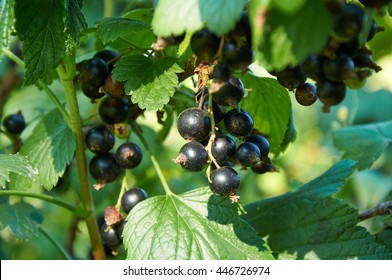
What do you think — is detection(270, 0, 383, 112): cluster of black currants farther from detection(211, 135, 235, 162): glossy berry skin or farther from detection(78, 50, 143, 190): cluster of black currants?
detection(78, 50, 143, 190): cluster of black currants

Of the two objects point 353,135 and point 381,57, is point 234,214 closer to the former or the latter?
point 353,135

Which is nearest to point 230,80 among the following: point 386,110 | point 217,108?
point 217,108

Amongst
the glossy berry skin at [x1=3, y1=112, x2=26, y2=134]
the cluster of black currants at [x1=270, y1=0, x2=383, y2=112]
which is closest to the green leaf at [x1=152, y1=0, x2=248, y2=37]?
the cluster of black currants at [x1=270, y1=0, x2=383, y2=112]

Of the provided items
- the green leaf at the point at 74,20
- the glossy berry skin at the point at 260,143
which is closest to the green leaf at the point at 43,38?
the green leaf at the point at 74,20

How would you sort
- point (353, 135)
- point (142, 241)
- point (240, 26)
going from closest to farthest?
point (240, 26), point (142, 241), point (353, 135)

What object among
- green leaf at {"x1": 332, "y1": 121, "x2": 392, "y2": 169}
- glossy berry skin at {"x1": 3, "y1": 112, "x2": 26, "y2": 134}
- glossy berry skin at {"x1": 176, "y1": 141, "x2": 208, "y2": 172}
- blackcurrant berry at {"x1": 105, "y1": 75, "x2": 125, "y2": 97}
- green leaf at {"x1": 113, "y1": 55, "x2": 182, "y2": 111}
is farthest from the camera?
green leaf at {"x1": 332, "y1": 121, "x2": 392, "y2": 169}

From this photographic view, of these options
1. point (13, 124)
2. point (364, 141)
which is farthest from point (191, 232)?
point (364, 141)
